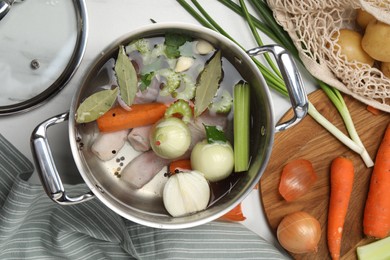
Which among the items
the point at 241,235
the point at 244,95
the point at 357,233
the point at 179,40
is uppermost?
the point at 179,40

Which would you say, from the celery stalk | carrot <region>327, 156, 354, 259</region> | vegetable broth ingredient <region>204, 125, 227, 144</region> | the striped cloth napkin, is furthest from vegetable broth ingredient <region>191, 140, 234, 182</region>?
the celery stalk

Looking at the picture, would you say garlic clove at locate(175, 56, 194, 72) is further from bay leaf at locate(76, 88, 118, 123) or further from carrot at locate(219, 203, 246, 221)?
carrot at locate(219, 203, 246, 221)

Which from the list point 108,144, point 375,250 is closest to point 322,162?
point 375,250

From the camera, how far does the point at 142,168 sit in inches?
44.7

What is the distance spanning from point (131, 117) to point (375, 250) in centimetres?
54

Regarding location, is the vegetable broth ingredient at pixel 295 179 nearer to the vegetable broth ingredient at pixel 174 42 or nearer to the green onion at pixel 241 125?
the green onion at pixel 241 125

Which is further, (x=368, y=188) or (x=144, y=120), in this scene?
(x=368, y=188)

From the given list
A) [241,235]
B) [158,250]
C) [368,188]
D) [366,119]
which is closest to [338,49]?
[366,119]

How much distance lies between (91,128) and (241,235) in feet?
1.09

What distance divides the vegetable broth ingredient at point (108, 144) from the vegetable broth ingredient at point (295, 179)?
0.31 meters

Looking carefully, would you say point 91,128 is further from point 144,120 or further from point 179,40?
point 179,40

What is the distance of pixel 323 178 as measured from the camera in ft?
4.08

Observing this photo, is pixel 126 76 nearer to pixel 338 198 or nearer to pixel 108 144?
pixel 108 144

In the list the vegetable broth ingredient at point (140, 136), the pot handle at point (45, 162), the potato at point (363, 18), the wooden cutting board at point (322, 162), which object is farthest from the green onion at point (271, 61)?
the pot handle at point (45, 162)
